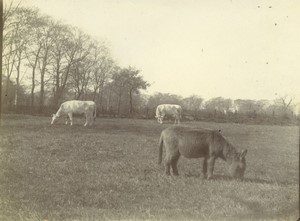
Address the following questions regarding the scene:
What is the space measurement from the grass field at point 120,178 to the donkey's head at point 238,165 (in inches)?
0.9

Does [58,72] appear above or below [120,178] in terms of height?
above

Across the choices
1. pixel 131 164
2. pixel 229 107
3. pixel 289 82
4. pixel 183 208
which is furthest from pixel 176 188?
pixel 289 82

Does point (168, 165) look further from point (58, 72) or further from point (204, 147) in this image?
point (58, 72)

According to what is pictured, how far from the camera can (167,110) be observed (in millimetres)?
1847

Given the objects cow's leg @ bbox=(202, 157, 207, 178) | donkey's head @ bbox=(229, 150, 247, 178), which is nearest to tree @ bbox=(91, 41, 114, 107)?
cow's leg @ bbox=(202, 157, 207, 178)

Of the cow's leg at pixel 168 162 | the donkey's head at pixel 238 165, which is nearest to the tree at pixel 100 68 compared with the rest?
the cow's leg at pixel 168 162

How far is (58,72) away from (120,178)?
1.55 ft

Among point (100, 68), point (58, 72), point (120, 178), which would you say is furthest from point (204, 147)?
point (58, 72)

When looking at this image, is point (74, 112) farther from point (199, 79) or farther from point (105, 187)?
point (199, 79)

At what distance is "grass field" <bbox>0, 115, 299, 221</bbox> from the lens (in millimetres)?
1729

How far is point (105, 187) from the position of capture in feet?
5.82

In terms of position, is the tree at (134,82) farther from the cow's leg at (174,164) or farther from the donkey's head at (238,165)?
the donkey's head at (238,165)

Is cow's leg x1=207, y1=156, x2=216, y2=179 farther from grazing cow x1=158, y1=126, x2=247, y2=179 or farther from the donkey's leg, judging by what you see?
the donkey's leg

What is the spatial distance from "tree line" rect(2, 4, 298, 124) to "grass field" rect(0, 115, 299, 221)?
66 mm
